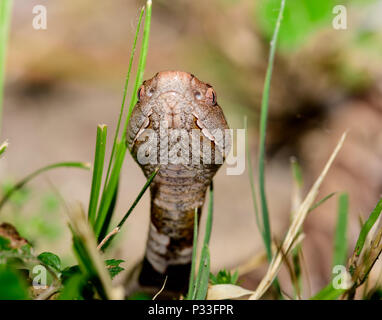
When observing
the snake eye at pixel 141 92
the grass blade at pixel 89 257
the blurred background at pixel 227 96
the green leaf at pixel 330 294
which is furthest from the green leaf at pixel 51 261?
the blurred background at pixel 227 96

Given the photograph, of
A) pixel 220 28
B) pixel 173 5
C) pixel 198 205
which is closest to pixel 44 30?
pixel 173 5

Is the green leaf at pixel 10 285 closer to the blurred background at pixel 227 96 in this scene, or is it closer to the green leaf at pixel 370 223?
the green leaf at pixel 370 223

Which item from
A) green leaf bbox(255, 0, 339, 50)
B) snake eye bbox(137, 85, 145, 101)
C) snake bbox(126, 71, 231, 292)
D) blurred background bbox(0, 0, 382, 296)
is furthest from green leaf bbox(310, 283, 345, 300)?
green leaf bbox(255, 0, 339, 50)

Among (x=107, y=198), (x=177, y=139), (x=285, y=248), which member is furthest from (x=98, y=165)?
(x=285, y=248)

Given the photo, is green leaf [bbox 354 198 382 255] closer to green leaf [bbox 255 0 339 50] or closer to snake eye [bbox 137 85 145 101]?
snake eye [bbox 137 85 145 101]

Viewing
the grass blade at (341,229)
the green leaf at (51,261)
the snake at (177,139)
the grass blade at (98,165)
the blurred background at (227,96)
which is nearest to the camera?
the green leaf at (51,261)

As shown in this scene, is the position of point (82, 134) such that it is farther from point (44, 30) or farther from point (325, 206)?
point (325, 206)
